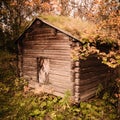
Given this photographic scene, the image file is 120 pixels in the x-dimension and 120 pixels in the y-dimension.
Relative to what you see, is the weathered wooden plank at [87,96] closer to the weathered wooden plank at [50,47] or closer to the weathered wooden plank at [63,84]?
the weathered wooden plank at [63,84]

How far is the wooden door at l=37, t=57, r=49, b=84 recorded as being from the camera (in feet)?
37.8

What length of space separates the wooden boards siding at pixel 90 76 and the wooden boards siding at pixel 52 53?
2.36 ft

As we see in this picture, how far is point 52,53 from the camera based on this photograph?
1081cm

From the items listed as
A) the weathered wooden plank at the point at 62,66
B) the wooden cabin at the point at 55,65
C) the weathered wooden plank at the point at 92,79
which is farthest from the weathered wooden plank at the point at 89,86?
the weathered wooden plank at the point at 62,66

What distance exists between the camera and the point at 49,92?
1116 centimetres

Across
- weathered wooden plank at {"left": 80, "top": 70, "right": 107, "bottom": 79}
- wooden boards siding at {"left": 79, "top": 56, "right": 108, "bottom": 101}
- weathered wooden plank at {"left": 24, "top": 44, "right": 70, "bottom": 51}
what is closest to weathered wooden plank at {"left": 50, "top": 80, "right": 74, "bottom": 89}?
wooden boards siding at {"left": 79, "top": 56, "right": 108, "bottom": 101}

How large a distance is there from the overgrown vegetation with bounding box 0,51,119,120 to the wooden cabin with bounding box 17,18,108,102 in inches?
20.8

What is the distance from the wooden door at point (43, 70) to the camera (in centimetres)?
1153

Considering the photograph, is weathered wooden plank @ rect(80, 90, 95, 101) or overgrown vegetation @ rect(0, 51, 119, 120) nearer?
overgrown vegetation @ rect(0, 51, 119, 120)

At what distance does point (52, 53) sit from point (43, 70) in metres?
1.60

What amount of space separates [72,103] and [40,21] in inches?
207

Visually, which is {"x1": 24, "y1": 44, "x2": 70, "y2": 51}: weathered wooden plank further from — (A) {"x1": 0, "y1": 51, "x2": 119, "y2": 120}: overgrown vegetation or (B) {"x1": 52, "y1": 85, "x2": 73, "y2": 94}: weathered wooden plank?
(A) {"x1": 0, "y1": 51, "x2": 119, "y2": 120}: overgrown vegetation

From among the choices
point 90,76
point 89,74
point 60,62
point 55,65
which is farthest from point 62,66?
point 90,76

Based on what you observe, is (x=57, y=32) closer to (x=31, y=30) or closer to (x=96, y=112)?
(x=31, y=30)
